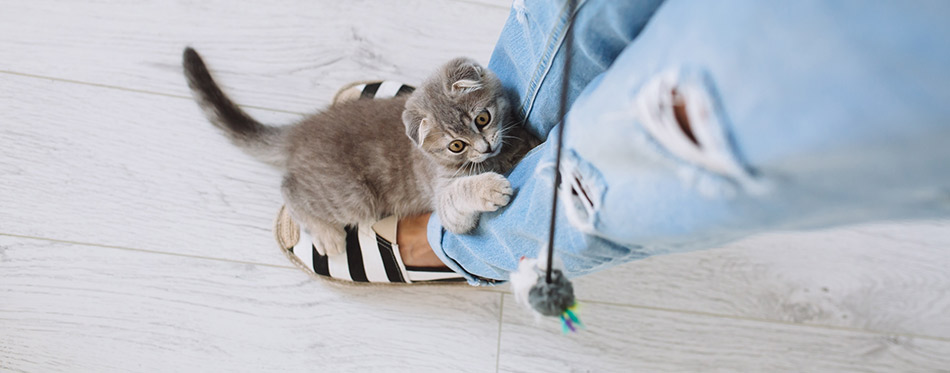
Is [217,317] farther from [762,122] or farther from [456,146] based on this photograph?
[762,122]

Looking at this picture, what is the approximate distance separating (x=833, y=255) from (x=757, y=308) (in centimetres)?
20

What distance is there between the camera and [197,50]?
1149 mm

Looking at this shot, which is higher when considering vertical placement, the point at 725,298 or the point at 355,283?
the point at 725,298

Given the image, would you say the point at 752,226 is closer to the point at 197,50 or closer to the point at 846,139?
the point at 846,139

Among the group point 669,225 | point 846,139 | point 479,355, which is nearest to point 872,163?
point 846,139

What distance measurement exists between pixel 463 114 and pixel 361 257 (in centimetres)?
40

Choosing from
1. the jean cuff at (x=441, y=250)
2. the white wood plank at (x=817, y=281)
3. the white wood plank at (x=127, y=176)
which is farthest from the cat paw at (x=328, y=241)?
the white wood plank at (x=817, y=281)

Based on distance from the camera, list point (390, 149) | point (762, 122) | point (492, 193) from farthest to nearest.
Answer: point (390, 149) → point (492, 193) → point (762, 122)

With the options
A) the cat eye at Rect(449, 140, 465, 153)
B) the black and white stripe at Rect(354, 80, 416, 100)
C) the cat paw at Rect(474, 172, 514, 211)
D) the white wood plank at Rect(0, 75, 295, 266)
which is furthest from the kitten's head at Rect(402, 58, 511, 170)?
the white wood plank at Rect(0, 75, 295, 266)

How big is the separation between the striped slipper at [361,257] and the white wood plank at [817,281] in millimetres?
367

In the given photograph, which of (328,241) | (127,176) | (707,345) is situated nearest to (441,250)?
(328,241)

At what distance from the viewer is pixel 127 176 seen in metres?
1.12

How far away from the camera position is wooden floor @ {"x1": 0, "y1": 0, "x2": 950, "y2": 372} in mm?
1094

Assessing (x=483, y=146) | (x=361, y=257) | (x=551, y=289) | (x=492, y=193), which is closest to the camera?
(x=551, y=289)
